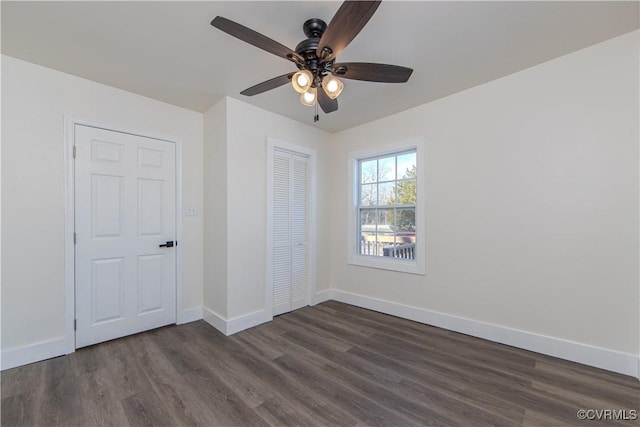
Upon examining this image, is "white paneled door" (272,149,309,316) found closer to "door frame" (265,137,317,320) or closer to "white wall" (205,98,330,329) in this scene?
"door frame" (265,137,317,320)

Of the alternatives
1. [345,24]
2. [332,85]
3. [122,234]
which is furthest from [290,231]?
[345,24]

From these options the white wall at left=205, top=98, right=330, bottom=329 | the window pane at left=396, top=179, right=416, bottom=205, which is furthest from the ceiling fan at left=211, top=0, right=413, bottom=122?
the window pane at left=396, top=179, right=416, bottom=205

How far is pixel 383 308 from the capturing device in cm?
343

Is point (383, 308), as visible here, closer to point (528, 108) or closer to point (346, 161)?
point (346, 161)

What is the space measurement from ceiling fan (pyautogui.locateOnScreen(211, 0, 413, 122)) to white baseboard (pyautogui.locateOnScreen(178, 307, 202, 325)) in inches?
102

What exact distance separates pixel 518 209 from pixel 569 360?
51.8 inches

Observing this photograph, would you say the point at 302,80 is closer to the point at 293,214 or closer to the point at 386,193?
the point at 293,214

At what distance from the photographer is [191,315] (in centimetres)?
318

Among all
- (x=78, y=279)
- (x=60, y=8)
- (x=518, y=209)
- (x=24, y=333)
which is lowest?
(x=24, y=333)

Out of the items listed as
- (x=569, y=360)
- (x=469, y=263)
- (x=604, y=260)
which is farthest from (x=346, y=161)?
(x=569, y=360)

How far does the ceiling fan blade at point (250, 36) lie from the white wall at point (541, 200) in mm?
2017

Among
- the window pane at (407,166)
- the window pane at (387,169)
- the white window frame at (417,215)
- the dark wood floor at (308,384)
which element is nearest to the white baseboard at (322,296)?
the white window frame at (417,215)

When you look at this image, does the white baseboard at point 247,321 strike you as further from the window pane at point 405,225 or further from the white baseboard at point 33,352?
the window pane at point 405,225

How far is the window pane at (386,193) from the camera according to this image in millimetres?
3512
